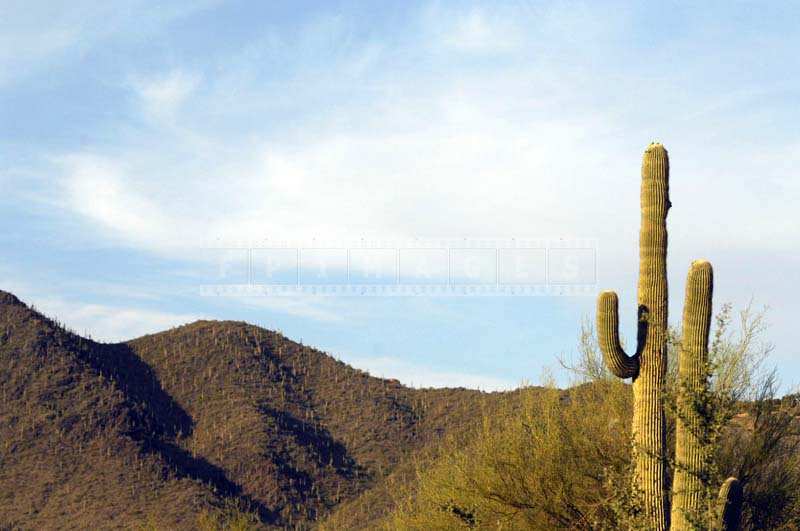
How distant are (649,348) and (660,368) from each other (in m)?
0.34

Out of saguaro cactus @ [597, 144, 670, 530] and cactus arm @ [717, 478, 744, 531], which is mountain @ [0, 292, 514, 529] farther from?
cactus arm @ [717, 478, 744, 531]

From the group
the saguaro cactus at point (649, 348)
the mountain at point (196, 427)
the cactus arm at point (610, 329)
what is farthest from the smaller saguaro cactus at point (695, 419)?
the mountain at point (196, 427)

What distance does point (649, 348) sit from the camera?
15.2 metres

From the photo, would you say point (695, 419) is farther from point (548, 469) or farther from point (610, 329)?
point (548, 469)

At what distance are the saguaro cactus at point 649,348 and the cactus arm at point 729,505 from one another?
42.7 inches

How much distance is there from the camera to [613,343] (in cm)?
1469

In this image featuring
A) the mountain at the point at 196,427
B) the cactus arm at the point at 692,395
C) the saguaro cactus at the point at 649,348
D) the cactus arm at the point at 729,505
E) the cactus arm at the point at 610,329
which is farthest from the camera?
the mountain at the point at 196,427

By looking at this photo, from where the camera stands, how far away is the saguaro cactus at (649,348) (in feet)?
48.3

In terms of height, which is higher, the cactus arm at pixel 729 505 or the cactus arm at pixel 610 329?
the cactus arm at pixel 610 329

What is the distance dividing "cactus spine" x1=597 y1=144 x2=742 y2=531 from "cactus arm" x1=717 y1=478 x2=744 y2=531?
13 millimetres

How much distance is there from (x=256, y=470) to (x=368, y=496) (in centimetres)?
521

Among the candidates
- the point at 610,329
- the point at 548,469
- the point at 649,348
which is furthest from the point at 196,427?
the point at 610,329

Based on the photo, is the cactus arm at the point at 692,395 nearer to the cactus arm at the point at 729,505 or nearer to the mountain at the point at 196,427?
the cactus arm at the point at 729,505

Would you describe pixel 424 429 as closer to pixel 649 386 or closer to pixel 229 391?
pixel 229 391
